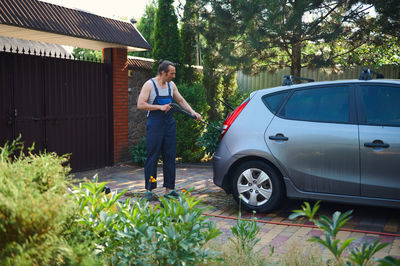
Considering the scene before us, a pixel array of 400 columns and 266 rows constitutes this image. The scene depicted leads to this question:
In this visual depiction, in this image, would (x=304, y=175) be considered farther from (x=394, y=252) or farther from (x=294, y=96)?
(x=394, y=252)

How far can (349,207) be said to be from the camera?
605 cm

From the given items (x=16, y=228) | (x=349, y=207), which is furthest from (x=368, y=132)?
(x=16, y=228)

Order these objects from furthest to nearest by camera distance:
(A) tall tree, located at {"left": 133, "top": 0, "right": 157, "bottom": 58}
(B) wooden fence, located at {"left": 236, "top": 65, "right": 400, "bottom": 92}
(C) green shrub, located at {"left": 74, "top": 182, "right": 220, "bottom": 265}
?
(A) tall tree, located at {"left": 133, "top": 0, "right": 157, "bottom": 58}
(B) wooden fence, located at {"left": 236, "top": 65, "right": 400, "bottom": 92}
(C) green shrub, located at {"left": 74, "top": 182, "right": 220, "bottom": 265}

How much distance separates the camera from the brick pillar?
10125 mm

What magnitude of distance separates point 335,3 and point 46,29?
6.50 metres

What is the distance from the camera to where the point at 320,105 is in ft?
17.9

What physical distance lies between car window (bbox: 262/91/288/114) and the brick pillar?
515 centimetres

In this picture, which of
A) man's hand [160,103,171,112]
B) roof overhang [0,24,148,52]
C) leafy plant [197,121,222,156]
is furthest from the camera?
leafy plant [197,121,222,156]

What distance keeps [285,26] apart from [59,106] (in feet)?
16.8

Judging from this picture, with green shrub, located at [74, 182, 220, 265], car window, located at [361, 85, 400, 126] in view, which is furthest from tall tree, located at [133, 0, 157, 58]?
green shrub, located at [74, 182, 220, 265]

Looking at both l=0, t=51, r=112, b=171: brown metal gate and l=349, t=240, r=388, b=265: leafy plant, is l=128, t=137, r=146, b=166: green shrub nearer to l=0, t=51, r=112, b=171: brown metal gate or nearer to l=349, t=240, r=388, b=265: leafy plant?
l=0, t=51, r=112, b=171: brown metal gate

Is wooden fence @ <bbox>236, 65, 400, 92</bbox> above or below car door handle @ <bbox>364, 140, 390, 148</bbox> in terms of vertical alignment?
above

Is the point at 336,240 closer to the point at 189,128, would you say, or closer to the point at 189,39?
the point at 189,128

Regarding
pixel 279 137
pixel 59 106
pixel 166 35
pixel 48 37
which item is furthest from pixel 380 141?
pixel 166 35
